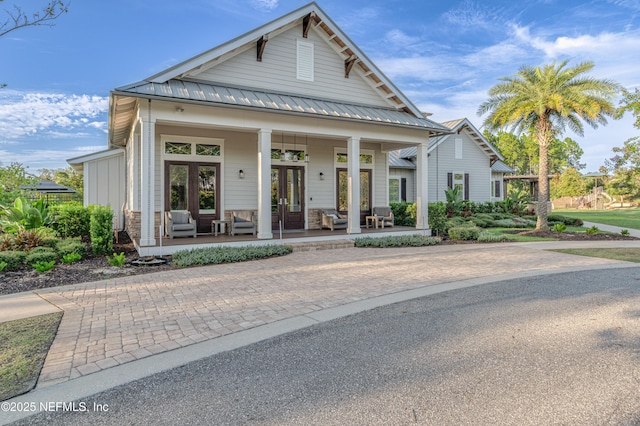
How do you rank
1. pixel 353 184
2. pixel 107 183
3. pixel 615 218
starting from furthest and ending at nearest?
pixel 615 218
pixel 107 183
pixel 353 184

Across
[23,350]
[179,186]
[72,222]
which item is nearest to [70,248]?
[72,222]

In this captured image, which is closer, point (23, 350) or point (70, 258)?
point (23, 350)

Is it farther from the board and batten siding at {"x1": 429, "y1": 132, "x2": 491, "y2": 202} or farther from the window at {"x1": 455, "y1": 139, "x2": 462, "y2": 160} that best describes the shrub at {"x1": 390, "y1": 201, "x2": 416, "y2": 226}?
the window at {"x1": 455, "y1": 139, "x2": 462, "y2": 160}

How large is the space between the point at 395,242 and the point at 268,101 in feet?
19.2

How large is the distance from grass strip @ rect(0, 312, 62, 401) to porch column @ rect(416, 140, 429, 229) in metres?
11.5

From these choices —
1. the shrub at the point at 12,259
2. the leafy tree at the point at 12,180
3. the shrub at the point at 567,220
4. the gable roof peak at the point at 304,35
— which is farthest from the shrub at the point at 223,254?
the shrub at the point at 567,220

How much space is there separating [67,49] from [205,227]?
412 inches

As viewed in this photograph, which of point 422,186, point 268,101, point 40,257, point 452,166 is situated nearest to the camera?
point 40,257

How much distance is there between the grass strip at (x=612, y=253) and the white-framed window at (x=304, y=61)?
965cm

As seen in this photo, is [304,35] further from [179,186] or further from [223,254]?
[223,254]

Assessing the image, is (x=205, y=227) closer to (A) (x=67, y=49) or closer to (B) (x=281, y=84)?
(B) (x=281, y=84)

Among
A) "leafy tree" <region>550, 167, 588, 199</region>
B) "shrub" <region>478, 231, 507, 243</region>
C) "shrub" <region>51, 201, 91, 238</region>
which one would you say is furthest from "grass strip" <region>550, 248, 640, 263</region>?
"leafy tree" <region>550, 167, 588, 199</region>

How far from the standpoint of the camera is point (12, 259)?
8047 millimetres

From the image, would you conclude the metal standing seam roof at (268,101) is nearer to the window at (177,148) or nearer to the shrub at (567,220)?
the window at (177,148)
